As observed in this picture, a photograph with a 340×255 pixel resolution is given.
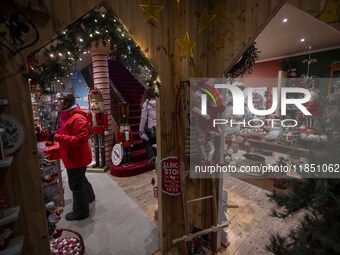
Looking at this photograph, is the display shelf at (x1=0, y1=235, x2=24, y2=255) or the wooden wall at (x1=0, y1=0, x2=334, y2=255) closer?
the display shelf at (x1=0, y1=235, x2=24, y2=255)

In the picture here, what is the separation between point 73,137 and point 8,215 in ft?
4.04

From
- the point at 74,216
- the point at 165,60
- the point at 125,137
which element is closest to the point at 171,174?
the point at 165,60

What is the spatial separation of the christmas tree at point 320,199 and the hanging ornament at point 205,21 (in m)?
1.37

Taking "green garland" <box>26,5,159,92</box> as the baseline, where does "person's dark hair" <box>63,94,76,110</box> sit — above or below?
below

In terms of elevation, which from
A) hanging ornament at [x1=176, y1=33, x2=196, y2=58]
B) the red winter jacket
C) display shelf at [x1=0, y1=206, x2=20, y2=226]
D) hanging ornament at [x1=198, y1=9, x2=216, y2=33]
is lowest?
display shelf at [x1=0, y1=206, x2=20, y2=226]

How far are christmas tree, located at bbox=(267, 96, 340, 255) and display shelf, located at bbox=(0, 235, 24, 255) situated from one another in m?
1.66

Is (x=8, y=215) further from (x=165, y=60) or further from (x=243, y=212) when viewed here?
(x=243, y=212)

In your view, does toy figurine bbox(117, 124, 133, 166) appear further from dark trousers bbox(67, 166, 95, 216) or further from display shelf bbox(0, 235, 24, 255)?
display shelf bbox(0, 235, 24, 255)

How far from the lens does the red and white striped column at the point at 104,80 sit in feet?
15.1

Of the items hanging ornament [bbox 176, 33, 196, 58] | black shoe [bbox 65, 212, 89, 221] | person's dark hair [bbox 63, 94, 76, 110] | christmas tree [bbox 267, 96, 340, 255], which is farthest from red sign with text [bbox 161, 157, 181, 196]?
black shoe [bbox 65, 212, 89, 221]

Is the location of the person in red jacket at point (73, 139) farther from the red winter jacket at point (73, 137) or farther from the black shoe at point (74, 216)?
the black shoe at point (74, 216)

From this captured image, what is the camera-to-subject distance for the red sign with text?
2.12 m

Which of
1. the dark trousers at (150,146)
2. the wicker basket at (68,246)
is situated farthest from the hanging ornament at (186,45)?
the dark trousers at (150,146)

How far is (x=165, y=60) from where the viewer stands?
2020mm
